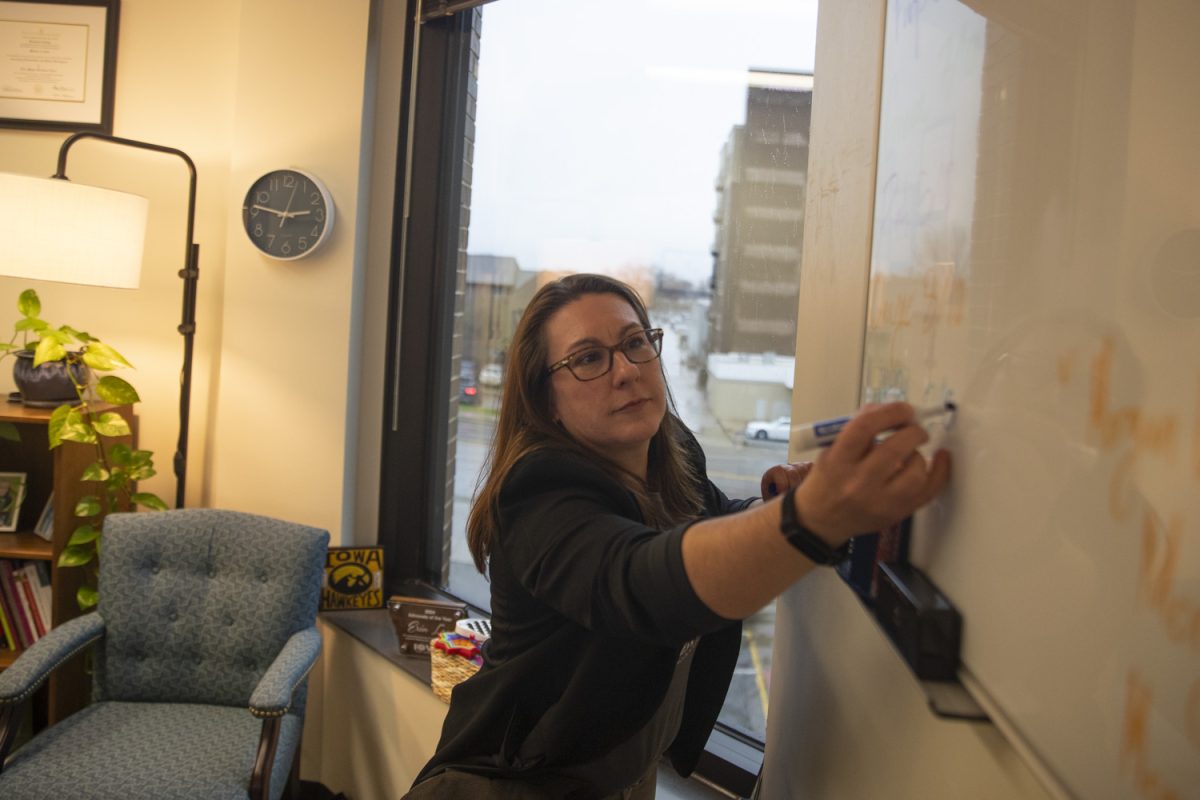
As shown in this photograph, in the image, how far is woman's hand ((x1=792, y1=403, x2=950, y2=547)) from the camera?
679mm

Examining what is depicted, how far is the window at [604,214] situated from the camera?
1.95 m

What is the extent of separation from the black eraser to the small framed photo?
8.65 feet

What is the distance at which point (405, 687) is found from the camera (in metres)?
2.34

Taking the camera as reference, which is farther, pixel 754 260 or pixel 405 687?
pixel 405 687

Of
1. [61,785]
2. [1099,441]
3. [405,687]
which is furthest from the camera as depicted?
[405,687]

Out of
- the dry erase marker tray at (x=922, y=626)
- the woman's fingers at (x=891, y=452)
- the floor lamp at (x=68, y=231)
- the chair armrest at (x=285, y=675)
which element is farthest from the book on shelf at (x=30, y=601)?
the woman's fingers at (x=891, y=452)

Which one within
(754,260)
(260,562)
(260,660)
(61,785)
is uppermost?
(754,260)

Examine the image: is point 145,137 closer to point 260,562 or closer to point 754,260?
→ point 260,562

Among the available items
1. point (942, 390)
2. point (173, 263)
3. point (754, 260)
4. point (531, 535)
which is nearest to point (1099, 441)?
point (942, 390)

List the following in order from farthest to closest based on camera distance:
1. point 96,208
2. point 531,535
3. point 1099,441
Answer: point 96,208 < point 531,535 < point 1099,441

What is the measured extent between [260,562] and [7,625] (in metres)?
0.81

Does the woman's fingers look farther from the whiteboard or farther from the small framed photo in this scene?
the small framed photo

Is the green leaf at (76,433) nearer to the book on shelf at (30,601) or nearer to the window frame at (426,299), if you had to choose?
the book on shelf at (30,601)

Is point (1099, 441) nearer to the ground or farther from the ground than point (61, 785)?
farther from the ground
